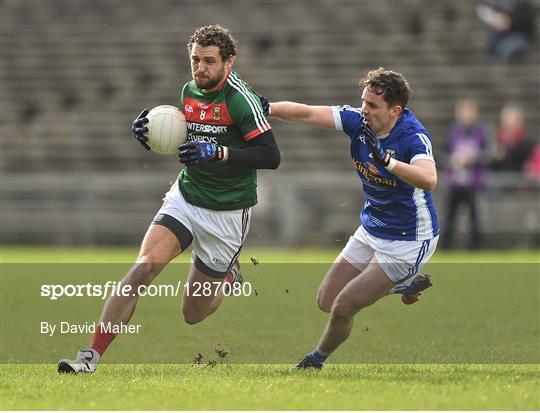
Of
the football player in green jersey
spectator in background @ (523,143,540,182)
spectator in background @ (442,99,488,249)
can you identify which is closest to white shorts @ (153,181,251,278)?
the football player in green jersey

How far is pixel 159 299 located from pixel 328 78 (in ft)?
39.7

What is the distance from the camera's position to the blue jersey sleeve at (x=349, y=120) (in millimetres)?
8383

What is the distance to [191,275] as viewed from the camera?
28.9ft

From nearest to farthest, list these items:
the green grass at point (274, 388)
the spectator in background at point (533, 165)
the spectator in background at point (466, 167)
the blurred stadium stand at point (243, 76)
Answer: the green grass at point (274, 388)
the spectator in background at point (466, 167)
the spectator in background at point (533, 165)
the blurred stadium stand at point (243, 76)

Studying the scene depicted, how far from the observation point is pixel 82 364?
7.77 metres

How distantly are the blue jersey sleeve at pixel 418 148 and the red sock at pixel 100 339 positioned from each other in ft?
7.02

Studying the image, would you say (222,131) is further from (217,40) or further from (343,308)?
(343,308)

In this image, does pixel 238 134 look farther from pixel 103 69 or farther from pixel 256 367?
pixel 103 69

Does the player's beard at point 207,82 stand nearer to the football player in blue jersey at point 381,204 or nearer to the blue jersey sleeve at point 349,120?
the football player in blue jersey at point 381,204

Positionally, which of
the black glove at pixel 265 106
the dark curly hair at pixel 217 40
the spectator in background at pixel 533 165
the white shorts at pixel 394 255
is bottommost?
the spectator in background at pixel 533 165

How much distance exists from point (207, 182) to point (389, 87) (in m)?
1.36

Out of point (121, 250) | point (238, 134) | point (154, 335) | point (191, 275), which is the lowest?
point (121, 250)

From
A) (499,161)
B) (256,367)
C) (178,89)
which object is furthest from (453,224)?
(256,367)
